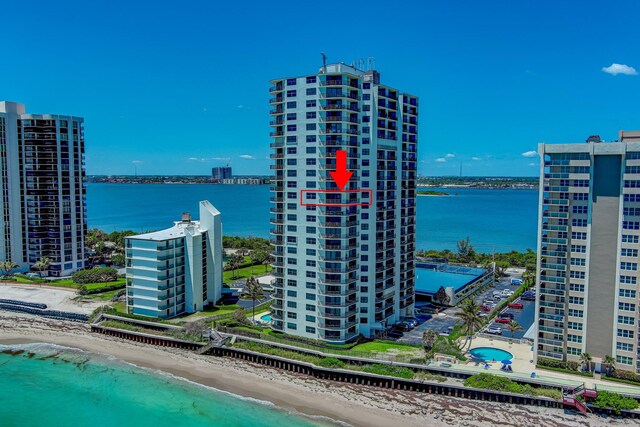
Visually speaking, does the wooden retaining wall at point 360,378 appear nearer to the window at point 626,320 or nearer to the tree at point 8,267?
the window at point 626,320

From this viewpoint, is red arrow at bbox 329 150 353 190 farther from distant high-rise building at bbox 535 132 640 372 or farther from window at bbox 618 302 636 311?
window at bbox 618 302 636 311

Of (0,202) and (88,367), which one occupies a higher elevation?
(0,202)

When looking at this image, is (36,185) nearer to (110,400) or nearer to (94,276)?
(94,276)

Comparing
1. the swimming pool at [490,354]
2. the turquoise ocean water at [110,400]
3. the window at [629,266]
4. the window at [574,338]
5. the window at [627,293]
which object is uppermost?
the window at [629,266]

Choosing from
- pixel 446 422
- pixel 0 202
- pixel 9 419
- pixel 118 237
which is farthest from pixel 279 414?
pixel 118 237

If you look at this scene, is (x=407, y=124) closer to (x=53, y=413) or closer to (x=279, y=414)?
(x=279, y=414)

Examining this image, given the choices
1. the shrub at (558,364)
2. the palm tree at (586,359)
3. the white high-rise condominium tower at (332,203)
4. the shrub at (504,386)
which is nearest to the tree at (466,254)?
the white high-rise condominium tower at (332,203)
